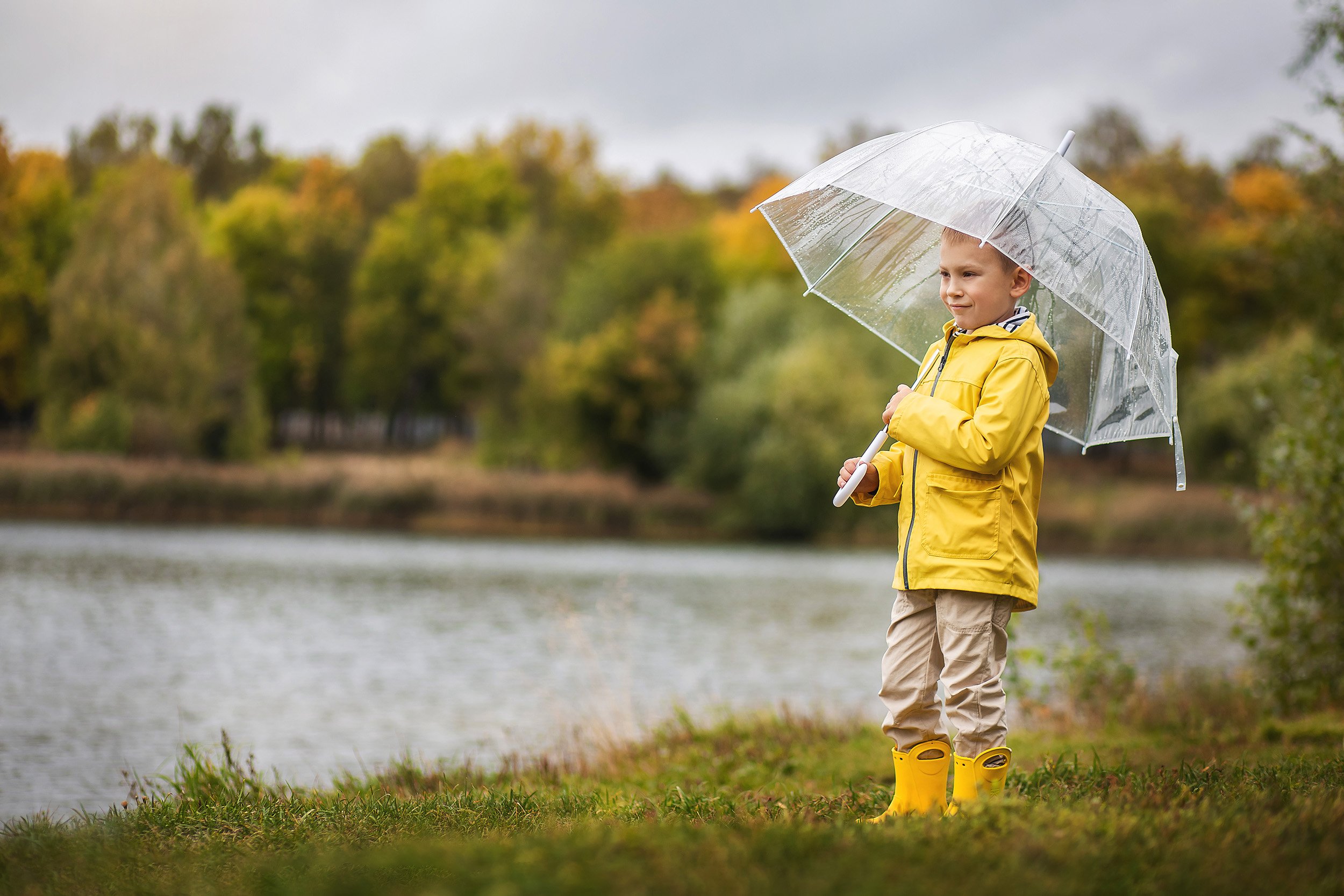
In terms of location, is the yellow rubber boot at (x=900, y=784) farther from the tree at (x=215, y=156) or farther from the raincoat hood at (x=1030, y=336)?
the tree at (x=215, y=156)

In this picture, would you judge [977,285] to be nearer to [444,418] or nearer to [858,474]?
[858,474]

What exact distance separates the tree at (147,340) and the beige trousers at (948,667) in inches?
1507

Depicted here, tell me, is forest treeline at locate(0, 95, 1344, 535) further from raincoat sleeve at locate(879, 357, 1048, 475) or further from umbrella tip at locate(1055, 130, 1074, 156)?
raincoat sleeve at locate(879, 357, 1048, 475)

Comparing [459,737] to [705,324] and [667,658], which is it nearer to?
[667,658]

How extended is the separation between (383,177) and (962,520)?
215 ft

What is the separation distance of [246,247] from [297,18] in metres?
16.1

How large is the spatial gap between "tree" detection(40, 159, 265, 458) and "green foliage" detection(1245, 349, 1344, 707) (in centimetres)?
3607

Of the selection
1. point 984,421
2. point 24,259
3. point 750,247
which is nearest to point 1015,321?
point 984,421

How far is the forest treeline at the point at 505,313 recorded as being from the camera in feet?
129

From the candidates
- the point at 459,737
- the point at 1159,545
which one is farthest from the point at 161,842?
the point at 1159,545

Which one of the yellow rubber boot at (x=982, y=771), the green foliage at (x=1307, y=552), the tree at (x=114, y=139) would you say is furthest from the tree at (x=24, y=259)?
the yellow rubber boot at (x=982, y=771)

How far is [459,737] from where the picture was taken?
10.8m

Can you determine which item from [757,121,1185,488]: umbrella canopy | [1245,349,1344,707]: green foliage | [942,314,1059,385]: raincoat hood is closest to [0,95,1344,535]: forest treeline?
[1245,349,1344,707]: green foliage

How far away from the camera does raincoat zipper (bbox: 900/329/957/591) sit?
4.30 metres
